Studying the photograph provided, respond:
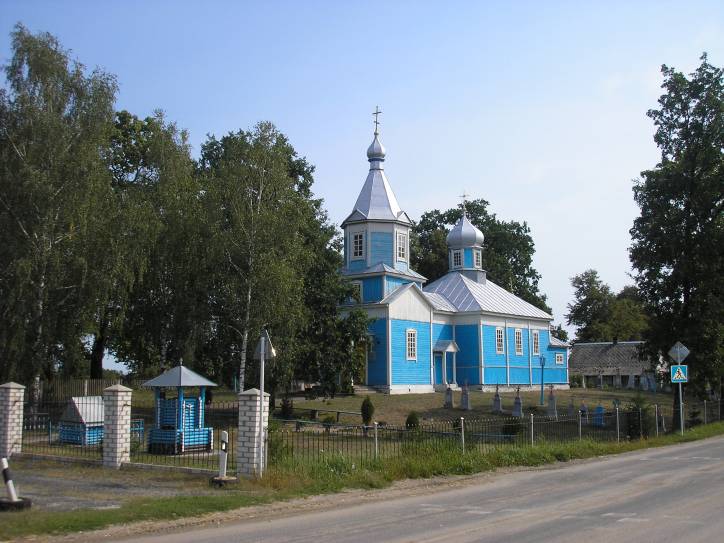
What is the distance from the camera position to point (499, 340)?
47.4 meters

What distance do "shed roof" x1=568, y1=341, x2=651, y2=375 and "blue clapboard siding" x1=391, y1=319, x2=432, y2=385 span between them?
31434 millimetres

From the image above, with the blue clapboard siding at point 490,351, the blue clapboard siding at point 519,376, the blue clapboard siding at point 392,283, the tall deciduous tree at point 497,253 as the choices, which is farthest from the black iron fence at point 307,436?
the tall deciduous tree at point 497,253

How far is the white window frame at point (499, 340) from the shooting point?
155 feet

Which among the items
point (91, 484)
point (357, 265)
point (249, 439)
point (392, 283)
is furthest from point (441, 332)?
point (91, 484)

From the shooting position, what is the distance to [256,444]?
45.5 ft

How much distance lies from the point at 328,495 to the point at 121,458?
518 cm

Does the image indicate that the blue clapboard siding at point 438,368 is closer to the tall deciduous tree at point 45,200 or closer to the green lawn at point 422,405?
the green lawn at point 422,405

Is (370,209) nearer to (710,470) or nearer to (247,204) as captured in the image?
(247,204)

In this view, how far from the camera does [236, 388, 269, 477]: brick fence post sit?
13867 millimetres


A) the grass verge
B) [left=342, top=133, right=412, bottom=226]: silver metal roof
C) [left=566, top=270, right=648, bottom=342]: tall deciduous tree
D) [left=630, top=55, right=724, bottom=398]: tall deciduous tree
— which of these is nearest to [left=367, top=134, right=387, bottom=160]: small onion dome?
[left=342, top=133, right=412, bottom=226]: silver metal roof

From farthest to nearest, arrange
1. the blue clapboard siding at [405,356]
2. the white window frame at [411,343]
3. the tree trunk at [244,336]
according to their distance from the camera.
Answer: the white window frame at [411,343] < the blue clapboard siding at [405,356] < the tree trunk at [244,336]

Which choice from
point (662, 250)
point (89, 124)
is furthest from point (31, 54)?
point (662, 250)

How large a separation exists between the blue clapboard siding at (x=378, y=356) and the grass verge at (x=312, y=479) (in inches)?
757

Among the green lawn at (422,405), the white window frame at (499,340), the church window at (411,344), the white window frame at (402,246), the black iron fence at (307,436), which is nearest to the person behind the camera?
the black iron fence at (307,436)
